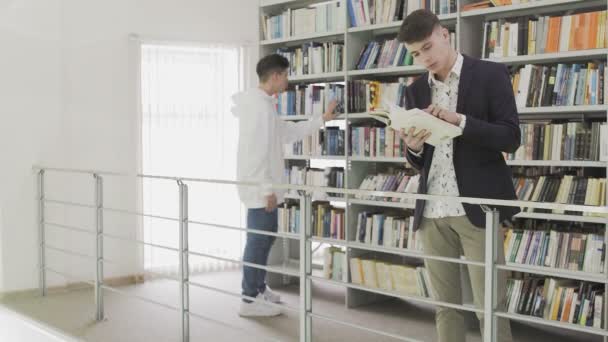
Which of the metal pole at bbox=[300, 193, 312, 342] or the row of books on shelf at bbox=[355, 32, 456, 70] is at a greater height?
the row of books on shelf at bbox=[355, 32, 456, 70]

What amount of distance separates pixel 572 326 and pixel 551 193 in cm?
161

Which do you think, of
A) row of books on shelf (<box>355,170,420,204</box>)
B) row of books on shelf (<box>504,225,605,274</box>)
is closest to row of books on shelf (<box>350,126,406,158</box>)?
row of books on shelf (<box>355,170,420,204</box>)

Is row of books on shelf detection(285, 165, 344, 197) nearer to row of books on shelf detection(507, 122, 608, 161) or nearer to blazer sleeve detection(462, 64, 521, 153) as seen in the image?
row of books on shelf detection(507, 122, 608, 161)

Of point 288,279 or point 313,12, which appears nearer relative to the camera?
point 313,12

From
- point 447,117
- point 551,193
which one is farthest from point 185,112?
point 447,117

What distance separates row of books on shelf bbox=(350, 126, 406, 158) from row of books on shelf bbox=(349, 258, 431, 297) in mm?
686

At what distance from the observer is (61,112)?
197 inches

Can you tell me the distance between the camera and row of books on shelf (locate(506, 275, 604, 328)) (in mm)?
3410

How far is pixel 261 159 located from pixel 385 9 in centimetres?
122

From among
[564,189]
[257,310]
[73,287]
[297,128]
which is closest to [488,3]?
[564,189]

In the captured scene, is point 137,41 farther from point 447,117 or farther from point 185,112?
point 447,117

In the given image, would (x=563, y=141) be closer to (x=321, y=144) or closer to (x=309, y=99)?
(x=321, y=144)

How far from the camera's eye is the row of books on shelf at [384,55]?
13.7 feet

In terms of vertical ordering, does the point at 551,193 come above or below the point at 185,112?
below
